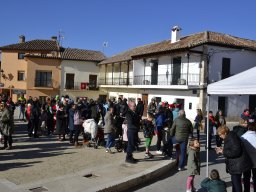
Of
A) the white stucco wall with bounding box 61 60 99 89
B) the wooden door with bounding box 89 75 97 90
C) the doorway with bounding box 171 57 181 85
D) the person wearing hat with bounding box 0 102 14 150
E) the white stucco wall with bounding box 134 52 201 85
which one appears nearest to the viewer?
the person wearing hat with bounding box 0 102 14 150

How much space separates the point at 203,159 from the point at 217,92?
3112 mm

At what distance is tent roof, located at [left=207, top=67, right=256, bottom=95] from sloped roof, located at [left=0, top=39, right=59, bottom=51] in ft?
127

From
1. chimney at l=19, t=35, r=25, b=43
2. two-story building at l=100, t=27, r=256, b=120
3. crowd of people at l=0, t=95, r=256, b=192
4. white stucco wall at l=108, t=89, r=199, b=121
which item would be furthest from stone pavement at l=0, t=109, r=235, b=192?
chimney at l=19, t=35, r=25, b=43

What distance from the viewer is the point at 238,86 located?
7906 millimetres

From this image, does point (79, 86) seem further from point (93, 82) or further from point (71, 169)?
point (71, 169)

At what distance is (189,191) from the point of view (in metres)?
7.29

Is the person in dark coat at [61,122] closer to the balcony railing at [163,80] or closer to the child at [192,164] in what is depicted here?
the child at [192,164]

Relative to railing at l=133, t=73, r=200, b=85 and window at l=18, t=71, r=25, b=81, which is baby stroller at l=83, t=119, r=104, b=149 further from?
window at l=18, t=71, r=25, b=81

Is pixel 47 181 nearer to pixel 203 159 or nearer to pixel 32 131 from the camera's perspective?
pixel 203 159

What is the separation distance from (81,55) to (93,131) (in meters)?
34.1

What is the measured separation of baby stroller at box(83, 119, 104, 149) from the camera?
1190cm

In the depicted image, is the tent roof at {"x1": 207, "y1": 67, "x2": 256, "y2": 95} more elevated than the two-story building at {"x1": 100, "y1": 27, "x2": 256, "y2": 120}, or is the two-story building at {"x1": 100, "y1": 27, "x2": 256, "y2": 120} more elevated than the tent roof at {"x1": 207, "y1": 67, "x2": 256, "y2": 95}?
the two-story building at {"x1": 100, "y1": 27, "x2": 256, "y2": 120}

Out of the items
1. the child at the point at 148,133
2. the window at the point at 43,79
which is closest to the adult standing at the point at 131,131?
the child at the point at 148,133

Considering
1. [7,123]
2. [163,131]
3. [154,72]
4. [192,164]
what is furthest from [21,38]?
[192,164]
